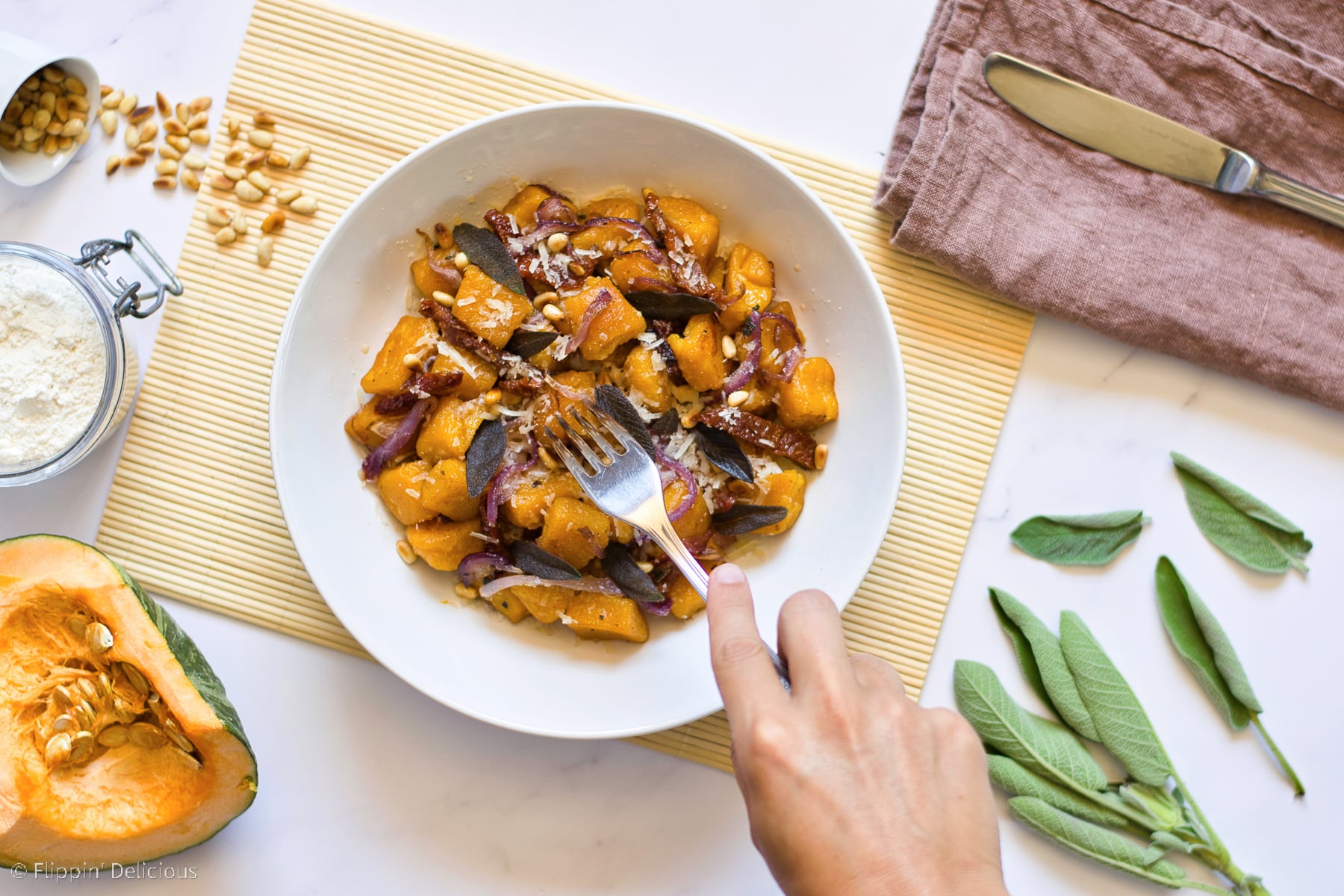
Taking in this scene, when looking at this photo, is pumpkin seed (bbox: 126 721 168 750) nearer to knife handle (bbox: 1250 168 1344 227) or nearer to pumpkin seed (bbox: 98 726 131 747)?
pumpkin seed (bbox: 98 726 131 747)

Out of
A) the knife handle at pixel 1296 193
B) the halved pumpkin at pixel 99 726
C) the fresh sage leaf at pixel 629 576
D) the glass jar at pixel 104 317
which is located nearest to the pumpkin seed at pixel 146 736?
the halved pumpkin at pixel 99 726

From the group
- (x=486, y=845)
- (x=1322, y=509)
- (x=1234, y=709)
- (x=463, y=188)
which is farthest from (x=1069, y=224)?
(x=486, y=845)

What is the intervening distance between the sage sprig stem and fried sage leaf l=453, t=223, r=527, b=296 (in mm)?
1511

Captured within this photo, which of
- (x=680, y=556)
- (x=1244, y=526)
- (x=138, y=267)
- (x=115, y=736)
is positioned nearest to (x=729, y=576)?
(x=680, y=556)

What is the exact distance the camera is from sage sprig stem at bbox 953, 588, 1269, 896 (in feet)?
7.82

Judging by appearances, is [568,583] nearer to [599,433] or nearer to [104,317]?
[599,433]

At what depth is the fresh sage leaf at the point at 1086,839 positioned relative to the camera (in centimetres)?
237

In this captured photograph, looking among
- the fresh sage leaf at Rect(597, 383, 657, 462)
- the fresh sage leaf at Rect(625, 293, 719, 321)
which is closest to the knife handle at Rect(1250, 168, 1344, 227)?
the fresh sage leaf at Rect(625, 293, 719, 321)

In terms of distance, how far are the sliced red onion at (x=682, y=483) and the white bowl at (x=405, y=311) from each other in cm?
27

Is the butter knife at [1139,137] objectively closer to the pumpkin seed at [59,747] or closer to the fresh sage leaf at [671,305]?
the fresh sage leaf at [671,305]

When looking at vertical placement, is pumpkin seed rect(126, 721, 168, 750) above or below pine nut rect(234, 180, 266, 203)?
below

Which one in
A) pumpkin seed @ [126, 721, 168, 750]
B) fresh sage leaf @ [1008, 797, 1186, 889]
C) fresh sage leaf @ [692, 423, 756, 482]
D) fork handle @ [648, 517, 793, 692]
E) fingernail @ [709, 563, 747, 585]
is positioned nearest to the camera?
fingernail @ [709, 563, 747, 585]

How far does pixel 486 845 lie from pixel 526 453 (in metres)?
1.09

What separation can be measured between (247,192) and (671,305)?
116 centimetres
